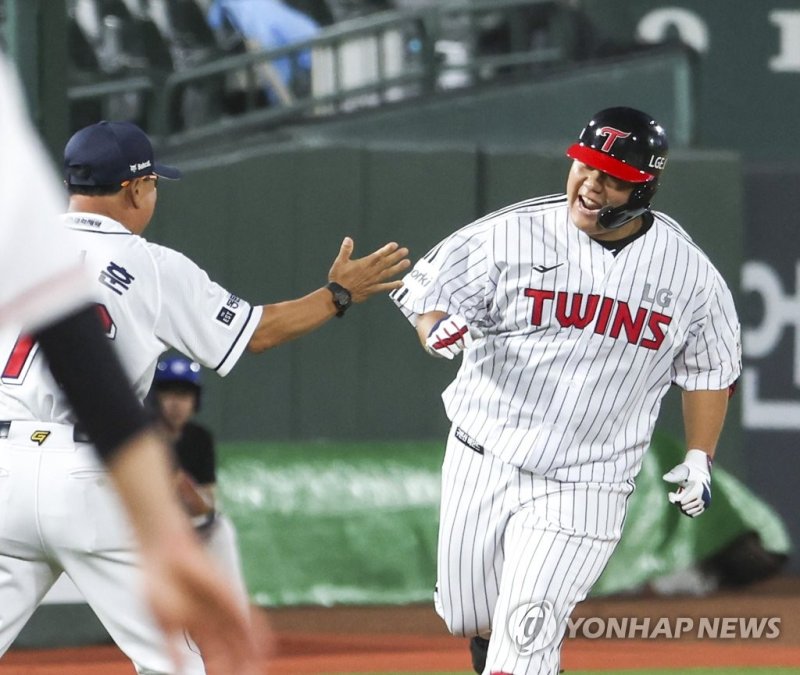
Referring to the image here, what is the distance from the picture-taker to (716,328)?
448cm

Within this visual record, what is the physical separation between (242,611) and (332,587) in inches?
263

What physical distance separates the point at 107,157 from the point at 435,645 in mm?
3887

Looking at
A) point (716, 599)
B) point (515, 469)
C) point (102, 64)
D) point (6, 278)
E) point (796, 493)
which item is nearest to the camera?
point (6, 278)

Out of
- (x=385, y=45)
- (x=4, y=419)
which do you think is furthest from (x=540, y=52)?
(x=4, y=419)

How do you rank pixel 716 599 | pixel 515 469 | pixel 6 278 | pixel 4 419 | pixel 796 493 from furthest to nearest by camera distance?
pixel 796 493, pixel 716 599, pixel 515 469, pixel 4 419, pixel 6 278

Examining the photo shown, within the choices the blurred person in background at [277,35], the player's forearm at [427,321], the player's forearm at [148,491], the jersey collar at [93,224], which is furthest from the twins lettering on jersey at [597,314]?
the blurred person in background at [277,35]

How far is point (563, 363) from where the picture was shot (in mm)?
4316

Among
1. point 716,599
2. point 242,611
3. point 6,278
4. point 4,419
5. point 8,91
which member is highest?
point 8,91

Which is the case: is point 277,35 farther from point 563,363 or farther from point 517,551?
point 517,551

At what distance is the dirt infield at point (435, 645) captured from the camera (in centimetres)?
693

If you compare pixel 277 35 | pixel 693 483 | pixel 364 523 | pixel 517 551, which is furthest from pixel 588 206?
pixel 277 35

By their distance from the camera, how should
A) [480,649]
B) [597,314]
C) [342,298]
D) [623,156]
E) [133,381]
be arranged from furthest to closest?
[480,649], [342,298], [623,156], [597,314], [133,381]

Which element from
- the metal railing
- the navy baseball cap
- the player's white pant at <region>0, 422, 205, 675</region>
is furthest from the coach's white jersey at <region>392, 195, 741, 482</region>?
the metal railing

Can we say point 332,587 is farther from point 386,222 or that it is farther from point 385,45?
point 385,45
